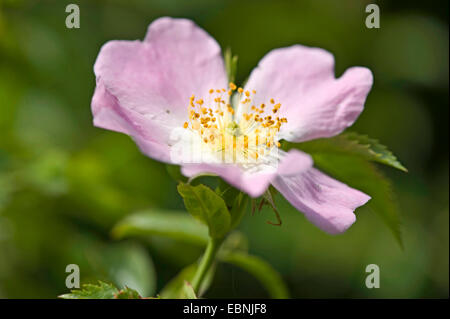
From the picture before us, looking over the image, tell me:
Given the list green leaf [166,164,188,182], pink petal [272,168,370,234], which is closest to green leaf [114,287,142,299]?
green leaf [166,164,188,182]

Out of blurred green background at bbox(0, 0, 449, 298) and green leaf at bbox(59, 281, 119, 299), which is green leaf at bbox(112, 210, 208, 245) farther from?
green leaf at bbox(59, 281, 119, 299)

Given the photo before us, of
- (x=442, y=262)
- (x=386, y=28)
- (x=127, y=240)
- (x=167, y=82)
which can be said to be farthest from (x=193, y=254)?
(x=386, y=28)

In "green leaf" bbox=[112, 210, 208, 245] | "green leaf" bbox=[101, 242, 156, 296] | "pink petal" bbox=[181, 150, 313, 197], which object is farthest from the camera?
"green leaf" bbox=[101, 242, 156, 296]

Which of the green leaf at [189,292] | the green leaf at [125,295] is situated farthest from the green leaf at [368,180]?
the green leaf at [125,295]

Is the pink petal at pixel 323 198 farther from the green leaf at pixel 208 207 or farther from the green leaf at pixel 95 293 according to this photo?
the green leaf at pixel 95 293

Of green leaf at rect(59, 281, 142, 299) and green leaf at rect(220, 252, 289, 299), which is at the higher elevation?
green leaf at rect(59, 281, 142, 299)
